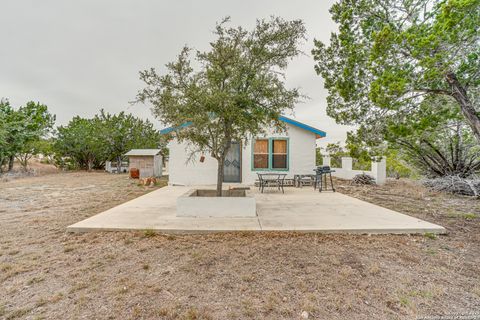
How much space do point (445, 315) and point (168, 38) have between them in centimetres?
1179

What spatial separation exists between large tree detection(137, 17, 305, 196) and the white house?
5323 millimetres

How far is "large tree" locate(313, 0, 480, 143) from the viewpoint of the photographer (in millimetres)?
4125

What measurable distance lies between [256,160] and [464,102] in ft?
23.4

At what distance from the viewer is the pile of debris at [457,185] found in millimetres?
8094

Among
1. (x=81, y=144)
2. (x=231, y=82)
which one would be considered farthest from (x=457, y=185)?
(x=81, y=144)

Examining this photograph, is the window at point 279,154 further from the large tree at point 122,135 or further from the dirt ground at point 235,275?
the large tree at point 122,135

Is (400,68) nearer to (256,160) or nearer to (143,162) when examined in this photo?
(256,160)

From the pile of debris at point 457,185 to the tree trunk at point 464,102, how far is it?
4.43m

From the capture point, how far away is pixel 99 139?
18531mm

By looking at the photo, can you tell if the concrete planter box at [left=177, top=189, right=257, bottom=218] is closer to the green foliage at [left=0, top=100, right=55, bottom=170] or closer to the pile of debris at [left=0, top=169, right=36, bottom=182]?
the pile of debris at [left=0, top=169, right=36, bottom=182]

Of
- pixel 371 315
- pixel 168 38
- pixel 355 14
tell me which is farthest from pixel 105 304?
pixel 168 38

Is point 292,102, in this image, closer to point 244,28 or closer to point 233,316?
point 244,28

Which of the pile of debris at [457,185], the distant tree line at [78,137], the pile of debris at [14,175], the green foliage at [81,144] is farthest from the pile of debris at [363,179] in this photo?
the pile of debris at [14,175]

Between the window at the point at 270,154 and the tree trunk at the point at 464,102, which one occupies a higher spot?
the tree trunk at the point at 464,102
